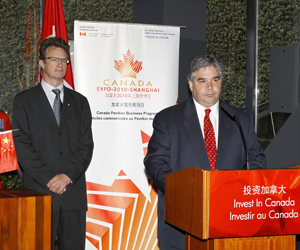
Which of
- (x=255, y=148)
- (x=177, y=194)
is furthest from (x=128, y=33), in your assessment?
(x=177, y=194)

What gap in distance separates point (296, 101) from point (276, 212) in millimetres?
3749

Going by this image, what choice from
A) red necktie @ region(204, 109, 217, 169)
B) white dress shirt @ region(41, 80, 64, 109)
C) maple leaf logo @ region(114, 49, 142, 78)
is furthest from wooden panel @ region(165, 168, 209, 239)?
maple leaf logo @ region(114, 49, 142, 78)

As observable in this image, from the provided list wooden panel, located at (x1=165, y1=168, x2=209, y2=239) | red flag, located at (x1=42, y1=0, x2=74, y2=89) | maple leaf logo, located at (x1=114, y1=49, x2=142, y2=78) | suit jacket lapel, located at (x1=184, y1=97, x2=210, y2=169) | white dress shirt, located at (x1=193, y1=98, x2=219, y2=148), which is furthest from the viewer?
maple leaf logo, located at (x1=114, y1=49, x2=142, y2=78)

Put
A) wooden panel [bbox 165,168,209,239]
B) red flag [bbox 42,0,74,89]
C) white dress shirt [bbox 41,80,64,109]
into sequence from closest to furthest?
wooden panel [bbox 165,168,209,239], white dress shirt [bbox 41,80,64,109], red flag [bbox 42,0,74,89]

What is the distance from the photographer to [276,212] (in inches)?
64.7

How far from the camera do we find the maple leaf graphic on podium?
399 cm

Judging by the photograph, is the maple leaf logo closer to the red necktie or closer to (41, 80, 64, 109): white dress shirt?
(41, 80, 64, 109): white dress shirt

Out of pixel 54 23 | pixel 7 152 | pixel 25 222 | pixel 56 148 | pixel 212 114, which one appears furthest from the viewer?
pixel 54 23

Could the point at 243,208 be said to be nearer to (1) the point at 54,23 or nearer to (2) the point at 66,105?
(2) the point at 66,105

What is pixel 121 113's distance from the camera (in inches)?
159

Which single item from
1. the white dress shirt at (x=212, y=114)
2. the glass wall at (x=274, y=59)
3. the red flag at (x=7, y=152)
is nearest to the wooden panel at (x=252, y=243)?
the white dress shirt at (x=212, y=114)

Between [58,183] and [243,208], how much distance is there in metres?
1.90

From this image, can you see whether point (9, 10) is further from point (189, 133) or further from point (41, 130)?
point (189, 133)

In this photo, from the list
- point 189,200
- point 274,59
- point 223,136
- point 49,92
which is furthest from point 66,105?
point 274,59
